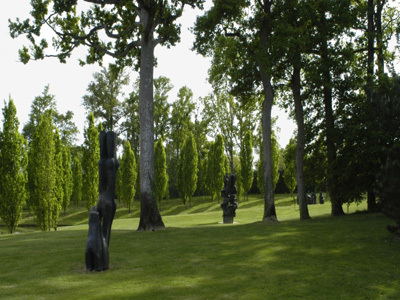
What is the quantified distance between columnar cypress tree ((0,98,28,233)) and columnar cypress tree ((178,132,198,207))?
62.1 ft

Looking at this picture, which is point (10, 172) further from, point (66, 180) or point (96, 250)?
point (96, 250)

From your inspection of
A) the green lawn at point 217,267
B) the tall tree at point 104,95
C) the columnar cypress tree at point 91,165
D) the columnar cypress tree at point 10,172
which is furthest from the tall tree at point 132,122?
the green lawn at point 217,267

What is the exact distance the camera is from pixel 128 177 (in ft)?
122

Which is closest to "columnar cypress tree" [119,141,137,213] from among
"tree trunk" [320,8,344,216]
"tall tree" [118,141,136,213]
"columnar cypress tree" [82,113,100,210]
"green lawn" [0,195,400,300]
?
"tall tree" [118,141,136,213]

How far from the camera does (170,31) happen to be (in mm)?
16953

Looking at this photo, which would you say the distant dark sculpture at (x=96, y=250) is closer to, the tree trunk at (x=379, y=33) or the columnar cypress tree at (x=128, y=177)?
the tree trunk at (x=379, y=33)

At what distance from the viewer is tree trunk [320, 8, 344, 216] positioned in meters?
18.0

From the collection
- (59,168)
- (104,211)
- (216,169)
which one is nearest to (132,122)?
(216,169)

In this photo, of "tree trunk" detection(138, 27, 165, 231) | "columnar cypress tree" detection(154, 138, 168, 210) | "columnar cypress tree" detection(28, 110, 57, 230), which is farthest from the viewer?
"columnar cypress tree" detection(154, 138, 168, 210)

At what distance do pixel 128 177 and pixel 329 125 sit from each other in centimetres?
2247

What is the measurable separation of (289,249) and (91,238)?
4884mm

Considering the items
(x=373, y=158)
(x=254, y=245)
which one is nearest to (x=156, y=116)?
(x=373, y=158)

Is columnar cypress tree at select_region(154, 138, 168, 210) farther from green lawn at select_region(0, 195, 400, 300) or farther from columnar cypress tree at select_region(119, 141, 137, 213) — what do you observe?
green lawn at select_region(0, 195, 400, 300)

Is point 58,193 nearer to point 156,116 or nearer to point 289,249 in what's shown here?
point 289,249
